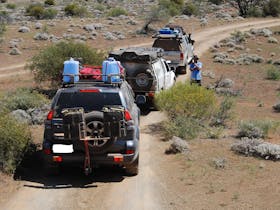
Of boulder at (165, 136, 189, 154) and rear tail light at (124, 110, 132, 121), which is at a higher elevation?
rear tail light at (124, 110, 132, 121)

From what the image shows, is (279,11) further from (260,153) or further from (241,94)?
(260,153)

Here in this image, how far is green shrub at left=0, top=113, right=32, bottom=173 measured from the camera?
1010 centimetres

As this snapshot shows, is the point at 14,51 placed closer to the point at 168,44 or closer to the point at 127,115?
the point at 168,44

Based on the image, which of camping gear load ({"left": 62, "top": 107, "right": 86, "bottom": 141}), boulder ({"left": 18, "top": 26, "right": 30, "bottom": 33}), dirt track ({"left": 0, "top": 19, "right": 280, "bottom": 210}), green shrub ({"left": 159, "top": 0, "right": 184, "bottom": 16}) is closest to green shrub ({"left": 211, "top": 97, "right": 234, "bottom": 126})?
dirt track ({"left": 0, "top": 19, "right": 280, "bottom": 210})

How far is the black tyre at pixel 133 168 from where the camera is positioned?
10.2 metres

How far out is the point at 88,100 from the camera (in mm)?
10117

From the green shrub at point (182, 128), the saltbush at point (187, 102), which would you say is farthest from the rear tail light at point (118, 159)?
the saltbush at point (187, 102)


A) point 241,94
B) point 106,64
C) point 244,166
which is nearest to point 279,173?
point 244,166

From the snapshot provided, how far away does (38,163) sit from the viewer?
36.4 feet

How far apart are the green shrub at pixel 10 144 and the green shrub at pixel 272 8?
50.7 meters

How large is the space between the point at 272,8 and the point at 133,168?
50655 mm

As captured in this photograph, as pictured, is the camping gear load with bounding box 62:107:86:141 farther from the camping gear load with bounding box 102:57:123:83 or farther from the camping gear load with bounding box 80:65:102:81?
the camping gear load with bounding box 80:65:102:81

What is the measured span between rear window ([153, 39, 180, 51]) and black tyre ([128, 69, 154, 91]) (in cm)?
831

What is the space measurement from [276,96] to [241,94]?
1.51m
